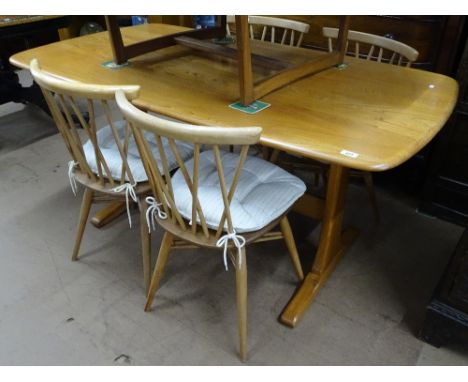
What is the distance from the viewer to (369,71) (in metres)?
1.50

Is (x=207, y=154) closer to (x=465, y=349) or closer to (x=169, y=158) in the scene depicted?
(x=169, y=158)

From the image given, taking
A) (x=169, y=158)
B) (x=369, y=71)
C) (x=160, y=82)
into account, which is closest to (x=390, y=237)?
(x=369, y=71)

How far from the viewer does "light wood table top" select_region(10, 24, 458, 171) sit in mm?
1049

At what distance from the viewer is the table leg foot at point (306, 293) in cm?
149

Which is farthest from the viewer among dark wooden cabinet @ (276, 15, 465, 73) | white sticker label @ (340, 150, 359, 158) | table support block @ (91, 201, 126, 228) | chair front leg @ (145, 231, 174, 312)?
table support block @ (91, 201, 126, 228)

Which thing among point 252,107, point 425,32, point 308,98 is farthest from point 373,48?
point 252,107

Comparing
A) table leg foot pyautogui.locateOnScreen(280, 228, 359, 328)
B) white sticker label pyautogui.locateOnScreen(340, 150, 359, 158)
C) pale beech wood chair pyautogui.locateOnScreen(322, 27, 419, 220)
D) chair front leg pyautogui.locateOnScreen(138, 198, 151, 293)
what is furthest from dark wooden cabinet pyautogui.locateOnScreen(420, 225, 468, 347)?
chair front leg pyautogui.locateOnScreen(138, 198, 151, 293)

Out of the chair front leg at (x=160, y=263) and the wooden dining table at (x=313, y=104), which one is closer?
the wooden dining table at (x=313, y=104)

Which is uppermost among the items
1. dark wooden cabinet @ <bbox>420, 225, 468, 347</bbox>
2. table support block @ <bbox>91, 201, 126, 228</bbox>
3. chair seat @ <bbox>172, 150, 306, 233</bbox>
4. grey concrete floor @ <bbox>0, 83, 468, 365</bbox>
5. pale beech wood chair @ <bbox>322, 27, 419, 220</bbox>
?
pale beech wood chair @ <bbox>322, 27, 419, 220</bbox>

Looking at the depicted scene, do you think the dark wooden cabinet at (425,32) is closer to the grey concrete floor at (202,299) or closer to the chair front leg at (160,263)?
the grey concrete floor at (202,299)

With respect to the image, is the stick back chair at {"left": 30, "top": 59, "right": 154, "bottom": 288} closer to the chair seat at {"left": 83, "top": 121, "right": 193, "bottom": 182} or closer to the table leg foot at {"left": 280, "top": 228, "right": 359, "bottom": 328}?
the chair seat at {"left": 83, "top": 121, "right": 193, "bottom": 182}

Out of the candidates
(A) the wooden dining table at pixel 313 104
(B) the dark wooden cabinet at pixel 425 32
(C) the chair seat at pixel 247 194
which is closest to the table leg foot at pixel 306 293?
(A) the wooden dining table at pixel 313 104

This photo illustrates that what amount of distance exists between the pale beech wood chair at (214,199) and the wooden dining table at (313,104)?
15cm

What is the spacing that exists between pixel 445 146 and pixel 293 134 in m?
1.05
